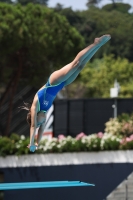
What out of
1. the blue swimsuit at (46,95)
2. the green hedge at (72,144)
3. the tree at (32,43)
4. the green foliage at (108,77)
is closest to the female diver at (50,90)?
the blue swimsuit at (46,95)

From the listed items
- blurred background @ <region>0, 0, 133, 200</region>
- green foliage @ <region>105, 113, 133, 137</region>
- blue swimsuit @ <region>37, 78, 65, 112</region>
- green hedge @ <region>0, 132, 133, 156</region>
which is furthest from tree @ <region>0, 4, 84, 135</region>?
blue swimsuit @ <region>37, 78, 65, 112</region>

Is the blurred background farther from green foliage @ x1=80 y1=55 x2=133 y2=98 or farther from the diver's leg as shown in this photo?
green foliage @ x1=80 y1=55 x2=133 y2=98

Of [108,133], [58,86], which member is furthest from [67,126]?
[58,86]

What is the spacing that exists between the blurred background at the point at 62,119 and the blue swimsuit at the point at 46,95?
2874mm

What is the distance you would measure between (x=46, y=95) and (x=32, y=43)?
16.7 meters

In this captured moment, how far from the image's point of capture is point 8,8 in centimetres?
2466

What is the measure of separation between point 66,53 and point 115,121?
11.6 m

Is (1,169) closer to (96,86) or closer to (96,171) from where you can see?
(96,171)

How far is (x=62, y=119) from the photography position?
60.4 ft

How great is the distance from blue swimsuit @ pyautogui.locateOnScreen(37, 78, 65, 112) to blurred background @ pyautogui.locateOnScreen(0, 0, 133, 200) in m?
2.87

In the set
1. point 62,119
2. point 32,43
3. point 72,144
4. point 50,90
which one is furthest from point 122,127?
point 32,43

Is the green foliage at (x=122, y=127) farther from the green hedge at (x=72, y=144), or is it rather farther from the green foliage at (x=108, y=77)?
the green foliage at (x=108, y=77)

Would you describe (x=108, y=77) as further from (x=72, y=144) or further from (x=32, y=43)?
(x=72, y=144)

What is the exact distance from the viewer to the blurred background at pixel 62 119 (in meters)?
13.0
